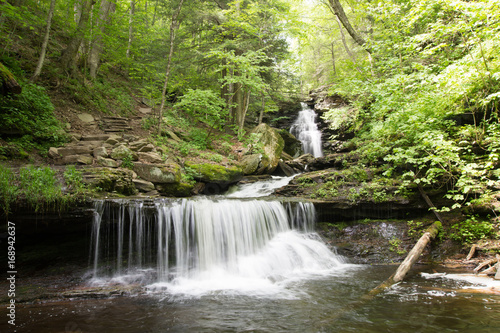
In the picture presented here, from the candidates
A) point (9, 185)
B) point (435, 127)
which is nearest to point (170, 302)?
point (9, 185)

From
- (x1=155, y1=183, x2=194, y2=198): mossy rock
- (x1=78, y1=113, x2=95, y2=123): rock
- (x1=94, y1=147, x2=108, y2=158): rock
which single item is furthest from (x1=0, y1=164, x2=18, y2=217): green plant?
(x1=78, y1=113, x2=95, y2=123): rock

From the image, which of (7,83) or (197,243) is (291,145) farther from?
(7,83)

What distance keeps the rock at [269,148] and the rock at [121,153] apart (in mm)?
6485

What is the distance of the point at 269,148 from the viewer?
1379 cm

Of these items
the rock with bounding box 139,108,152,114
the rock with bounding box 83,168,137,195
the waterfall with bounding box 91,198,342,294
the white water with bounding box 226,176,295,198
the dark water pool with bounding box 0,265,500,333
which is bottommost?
the dark water pool with bounding box 0,265,500,333

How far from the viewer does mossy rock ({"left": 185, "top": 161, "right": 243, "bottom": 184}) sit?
1019cm

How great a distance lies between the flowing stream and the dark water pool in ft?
0.05

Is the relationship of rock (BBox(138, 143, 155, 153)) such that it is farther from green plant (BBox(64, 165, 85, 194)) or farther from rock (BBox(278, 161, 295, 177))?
rock (BBox(278, 161, 295, 177))

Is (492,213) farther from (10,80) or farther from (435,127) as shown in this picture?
(10,80)

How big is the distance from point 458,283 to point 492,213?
2.76m

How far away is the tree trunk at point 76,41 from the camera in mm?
10497

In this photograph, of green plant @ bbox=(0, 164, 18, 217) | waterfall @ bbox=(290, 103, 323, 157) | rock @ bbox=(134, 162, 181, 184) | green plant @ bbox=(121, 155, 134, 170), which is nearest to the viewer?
green plant @ bbox=(0, 164, 18, 217)

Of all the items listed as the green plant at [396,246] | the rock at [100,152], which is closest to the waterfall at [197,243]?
the green plant at [396,246]

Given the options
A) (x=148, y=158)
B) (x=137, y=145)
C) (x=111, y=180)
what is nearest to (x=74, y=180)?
(x=111, y=180)
